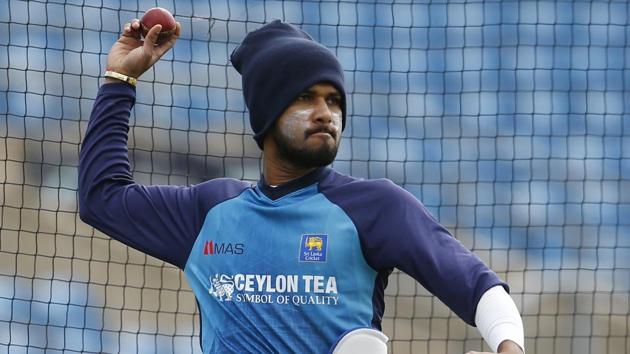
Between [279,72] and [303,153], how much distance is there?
192 millimetres

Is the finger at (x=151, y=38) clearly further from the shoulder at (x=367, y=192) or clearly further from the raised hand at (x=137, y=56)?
the shoulder at (x=367, y=192)

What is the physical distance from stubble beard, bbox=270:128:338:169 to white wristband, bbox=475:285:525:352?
1.59ft

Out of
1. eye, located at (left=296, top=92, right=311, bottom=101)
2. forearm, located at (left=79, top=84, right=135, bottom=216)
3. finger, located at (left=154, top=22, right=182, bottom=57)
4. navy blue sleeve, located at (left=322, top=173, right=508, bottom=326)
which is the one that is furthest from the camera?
finger, located at (left=154, top=22, right=182, bottom=57)

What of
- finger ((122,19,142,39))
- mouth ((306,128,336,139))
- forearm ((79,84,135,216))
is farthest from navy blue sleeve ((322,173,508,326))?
finger ((122,19,142,39))

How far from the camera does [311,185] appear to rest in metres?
2.88

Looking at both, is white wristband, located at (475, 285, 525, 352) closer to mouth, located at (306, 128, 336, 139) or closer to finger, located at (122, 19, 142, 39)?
mouth, located at (306, 128, 336, 139)

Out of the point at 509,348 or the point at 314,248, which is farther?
the point at 314,248

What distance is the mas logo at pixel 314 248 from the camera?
276cm

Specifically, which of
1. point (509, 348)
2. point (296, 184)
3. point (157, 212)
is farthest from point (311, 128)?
point (509, 348)

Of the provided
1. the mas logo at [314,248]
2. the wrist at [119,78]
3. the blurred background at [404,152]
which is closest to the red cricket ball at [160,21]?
the wrist at [119,78]

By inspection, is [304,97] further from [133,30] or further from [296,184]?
[133,30]

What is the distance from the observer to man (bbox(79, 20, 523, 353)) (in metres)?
2.69

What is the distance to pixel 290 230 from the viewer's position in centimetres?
281

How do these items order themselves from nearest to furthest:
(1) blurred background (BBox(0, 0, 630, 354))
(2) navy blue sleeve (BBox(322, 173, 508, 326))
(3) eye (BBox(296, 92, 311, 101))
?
(2) navy blue sleeve (BBox(322, 173, 508, 326)) < (3) eye (BBox(296, 92, 311, 101)) < (1) blurred background (BBox(0, 0, 630, 354))
